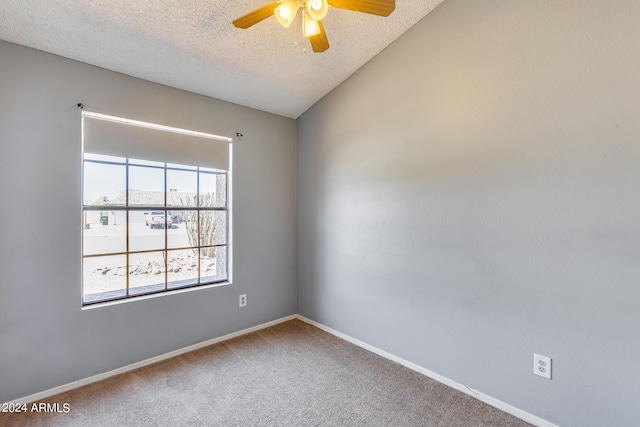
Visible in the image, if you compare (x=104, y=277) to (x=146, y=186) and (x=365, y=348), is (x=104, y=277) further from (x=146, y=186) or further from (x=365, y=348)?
(x=365, y=348)

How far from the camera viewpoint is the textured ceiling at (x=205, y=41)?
1802 millimetres

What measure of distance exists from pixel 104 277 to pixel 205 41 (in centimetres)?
197

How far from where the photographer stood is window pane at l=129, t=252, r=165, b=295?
2.43 meters

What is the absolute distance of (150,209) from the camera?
8.19 feet

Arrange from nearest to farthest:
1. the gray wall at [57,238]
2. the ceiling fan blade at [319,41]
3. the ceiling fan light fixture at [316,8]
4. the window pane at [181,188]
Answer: the ceiling fan light fixture at [316,8] → the ceiling fan blade at [319,41] → the gray wall at [57,238] → the window pane at [181,188]

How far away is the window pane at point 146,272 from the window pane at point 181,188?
1.61 ft

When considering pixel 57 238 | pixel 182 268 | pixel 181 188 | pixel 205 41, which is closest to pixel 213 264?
pixel 182 268

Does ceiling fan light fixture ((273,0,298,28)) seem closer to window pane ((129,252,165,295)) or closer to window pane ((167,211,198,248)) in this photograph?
window pane ((167,211,198,248))

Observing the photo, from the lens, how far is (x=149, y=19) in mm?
1893

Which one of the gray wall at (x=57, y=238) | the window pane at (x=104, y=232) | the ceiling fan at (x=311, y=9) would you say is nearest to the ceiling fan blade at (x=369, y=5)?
the ceiling fan at (x=311, y=9)

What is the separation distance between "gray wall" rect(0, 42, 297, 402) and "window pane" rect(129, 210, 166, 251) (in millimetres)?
366

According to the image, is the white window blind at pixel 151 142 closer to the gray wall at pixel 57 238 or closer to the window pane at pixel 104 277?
the gray wall at pixel 57 238

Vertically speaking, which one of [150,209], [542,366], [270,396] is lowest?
[270,396]

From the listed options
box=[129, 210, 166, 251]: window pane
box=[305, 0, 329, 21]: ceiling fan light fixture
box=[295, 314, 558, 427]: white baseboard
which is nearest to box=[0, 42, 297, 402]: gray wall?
box=[129, 210, 166, 251]: window pane
